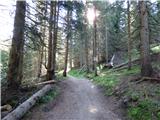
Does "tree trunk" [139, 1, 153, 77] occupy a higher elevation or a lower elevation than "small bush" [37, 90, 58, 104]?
higher

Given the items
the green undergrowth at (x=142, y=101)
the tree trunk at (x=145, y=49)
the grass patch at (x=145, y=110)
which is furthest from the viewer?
the tree trunk at (x=145, y=49)

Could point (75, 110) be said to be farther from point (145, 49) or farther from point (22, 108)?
point (145, 49)

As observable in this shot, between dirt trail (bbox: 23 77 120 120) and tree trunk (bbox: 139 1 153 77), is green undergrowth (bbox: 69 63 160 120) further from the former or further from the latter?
tree trunk (bbox: 139 1 153 77)

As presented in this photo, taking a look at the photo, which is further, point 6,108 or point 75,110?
point 75,110

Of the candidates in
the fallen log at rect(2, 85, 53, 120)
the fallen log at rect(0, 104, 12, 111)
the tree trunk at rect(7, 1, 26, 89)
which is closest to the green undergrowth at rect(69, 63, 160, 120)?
the fallen log at rect(2, 85, 53, 120)

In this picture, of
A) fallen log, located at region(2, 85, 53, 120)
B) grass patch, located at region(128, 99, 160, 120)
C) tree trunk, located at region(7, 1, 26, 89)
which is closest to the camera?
fallen log, located at region(2, 85, 53, 120)

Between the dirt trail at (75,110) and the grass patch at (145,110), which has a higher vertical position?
the grass patch at (145,110)

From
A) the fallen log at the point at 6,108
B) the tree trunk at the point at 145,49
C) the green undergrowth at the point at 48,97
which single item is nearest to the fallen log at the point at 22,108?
the green undergrowth at the point at 48,97

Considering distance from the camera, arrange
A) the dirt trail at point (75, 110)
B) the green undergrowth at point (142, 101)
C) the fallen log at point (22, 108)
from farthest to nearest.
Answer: the dirt trail at point (75, 110) → the green undergrowth at point (142, 101) → the fallen log at point (22, 108)

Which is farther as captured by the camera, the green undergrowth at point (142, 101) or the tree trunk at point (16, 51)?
the tree trunk at point (16, 51)

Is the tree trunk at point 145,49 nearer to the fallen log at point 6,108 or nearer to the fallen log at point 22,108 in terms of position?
the fallen log at point 22,108

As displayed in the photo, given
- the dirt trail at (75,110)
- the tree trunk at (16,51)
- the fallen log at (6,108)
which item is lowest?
the dirt trail at (75,110)

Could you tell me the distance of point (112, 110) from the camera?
33.3ft

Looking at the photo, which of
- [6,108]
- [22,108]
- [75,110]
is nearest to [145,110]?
[75,110]
